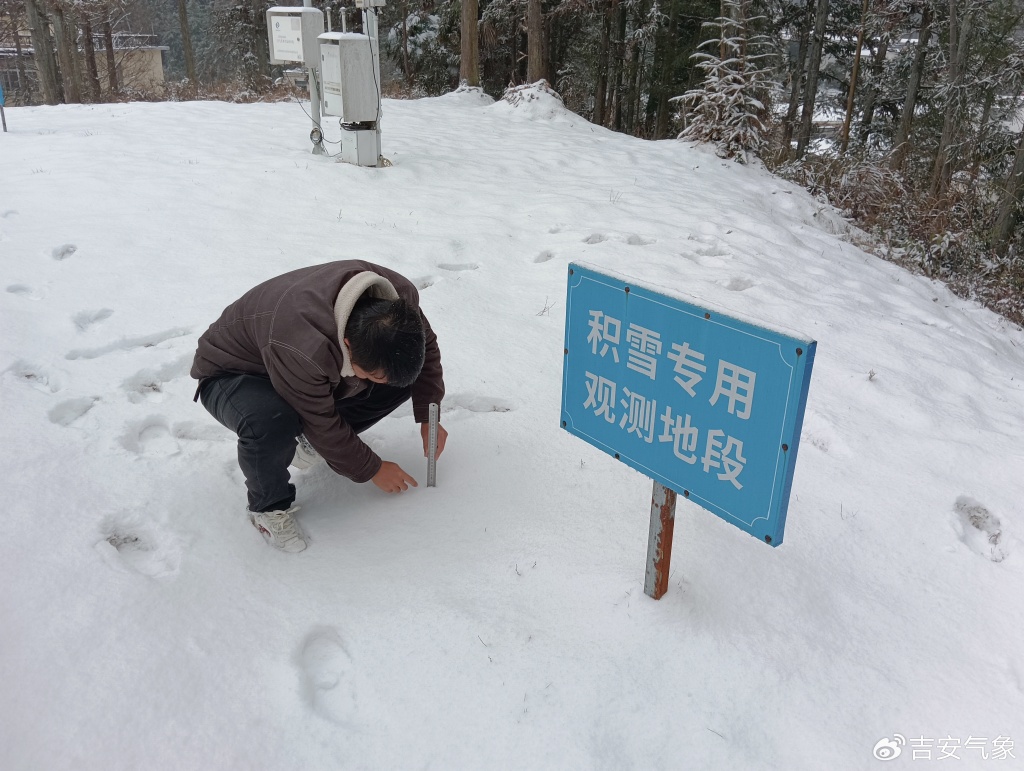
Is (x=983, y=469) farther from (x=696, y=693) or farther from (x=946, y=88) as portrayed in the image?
(x=946, y=88)

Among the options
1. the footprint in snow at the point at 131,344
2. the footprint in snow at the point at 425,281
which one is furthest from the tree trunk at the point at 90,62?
the footprint in snow at the point at 131,344

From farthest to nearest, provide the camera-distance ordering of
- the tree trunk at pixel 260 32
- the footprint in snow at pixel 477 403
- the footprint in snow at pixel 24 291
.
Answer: the tree trunk at pixel 260 32 → the footprint in snow at pixel 24 291 → the footprint in snow at pixel 477 403

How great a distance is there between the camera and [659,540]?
2268 mm

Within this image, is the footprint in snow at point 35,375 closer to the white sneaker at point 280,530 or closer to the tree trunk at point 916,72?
the white sneaker at point 280,530

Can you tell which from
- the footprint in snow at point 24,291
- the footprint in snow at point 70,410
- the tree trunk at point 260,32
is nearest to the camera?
the footprint in snow at point 70,410

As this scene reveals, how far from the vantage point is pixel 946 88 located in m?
13.0

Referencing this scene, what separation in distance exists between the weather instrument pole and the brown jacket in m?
0.30

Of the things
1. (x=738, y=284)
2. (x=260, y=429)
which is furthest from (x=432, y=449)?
(x=738, y=284)

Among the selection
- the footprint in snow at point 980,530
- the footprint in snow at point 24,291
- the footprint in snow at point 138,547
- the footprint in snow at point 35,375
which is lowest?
the footprint in snow at point 980,530

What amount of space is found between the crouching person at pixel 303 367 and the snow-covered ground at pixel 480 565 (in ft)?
0.84

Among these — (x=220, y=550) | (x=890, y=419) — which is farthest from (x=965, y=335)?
(x=220, y=550)

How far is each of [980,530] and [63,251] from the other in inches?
216

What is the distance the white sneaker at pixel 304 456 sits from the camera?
306 centimetres

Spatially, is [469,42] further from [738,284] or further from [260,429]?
[260,429]
